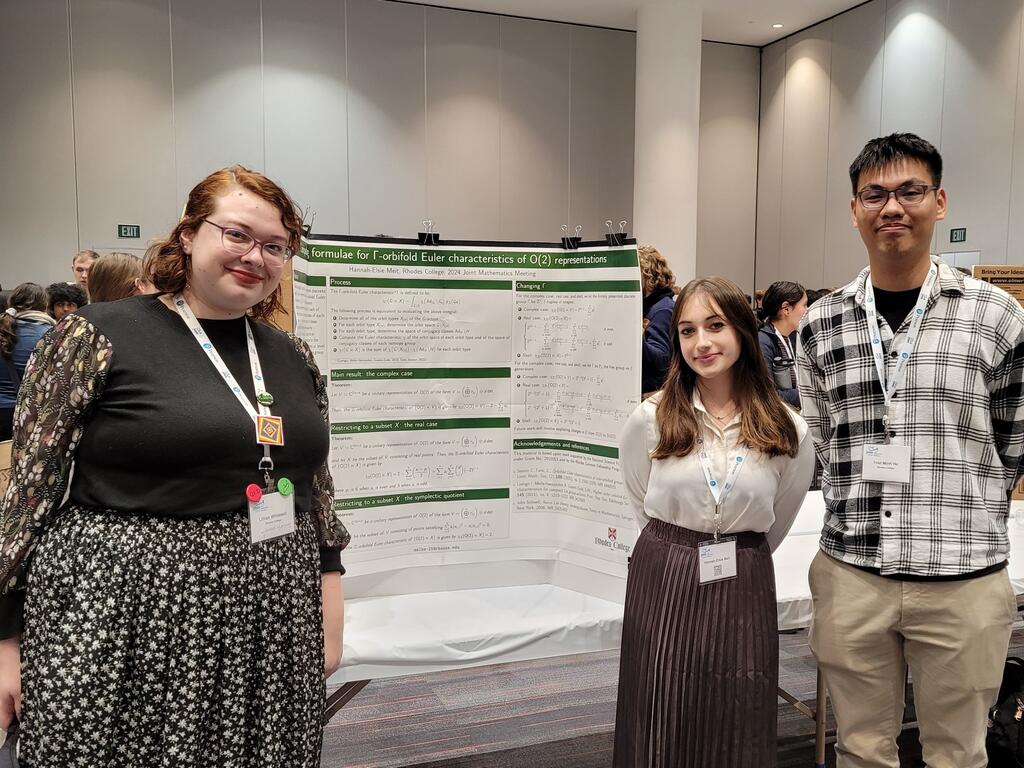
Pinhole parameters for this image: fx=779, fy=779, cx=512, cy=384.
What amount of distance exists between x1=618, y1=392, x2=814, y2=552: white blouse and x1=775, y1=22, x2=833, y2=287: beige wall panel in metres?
6.98

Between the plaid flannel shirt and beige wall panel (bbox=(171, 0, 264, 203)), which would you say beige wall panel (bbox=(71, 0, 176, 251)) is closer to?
beige wall panel (bbox=(171, 0, 264, 203))

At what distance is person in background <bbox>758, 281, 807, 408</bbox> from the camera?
421 cm

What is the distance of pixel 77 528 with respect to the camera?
1.17 meters

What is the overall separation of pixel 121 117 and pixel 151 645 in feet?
22.1

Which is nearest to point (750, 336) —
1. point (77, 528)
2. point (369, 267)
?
point (369, 267)

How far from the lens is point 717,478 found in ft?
5.55

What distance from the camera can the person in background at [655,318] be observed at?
3631 mm

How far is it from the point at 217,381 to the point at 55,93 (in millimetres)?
6672

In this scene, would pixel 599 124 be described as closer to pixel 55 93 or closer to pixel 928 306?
pixel 55 93

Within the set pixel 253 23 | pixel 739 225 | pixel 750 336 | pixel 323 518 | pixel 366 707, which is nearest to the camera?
pixel 323 518

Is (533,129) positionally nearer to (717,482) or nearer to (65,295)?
(65,295)

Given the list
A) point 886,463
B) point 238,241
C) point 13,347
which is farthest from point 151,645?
point 13,347

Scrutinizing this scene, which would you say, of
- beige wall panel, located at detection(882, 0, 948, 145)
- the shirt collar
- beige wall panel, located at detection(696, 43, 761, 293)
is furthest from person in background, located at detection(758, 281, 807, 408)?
beige wall panel, located at detection(696, 43, 761, 293)

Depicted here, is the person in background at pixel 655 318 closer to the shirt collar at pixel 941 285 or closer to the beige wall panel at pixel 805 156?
the shirt collar at pixel 941 285
